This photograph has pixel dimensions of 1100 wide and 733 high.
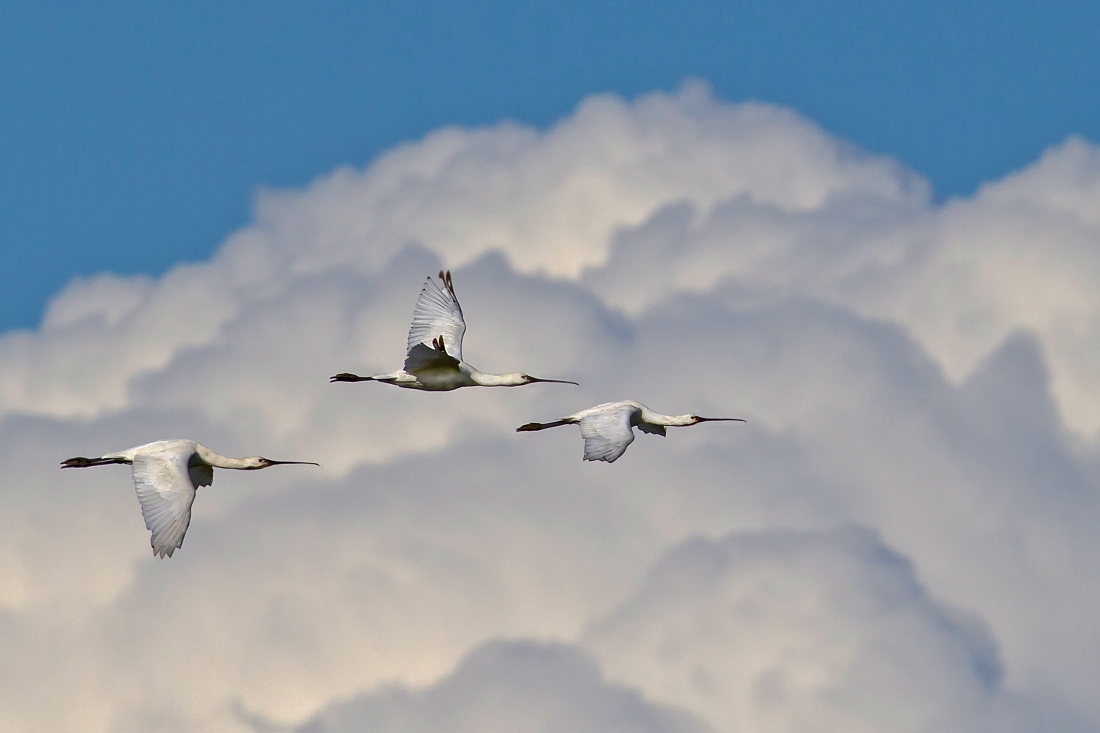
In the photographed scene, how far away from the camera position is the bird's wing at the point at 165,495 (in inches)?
Result: 1262

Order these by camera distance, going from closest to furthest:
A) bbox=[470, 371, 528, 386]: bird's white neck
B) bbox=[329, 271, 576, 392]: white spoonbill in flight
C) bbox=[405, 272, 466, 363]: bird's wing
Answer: bbox=[329, 271, 576, 392]: white spoonbill in flight
bbox=[470, 371, 528, 386]: bird's white neck
bbox=[405, 272, 466, 363]: bird's wing

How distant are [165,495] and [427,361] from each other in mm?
8524

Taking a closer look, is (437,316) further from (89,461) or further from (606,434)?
(89,461)

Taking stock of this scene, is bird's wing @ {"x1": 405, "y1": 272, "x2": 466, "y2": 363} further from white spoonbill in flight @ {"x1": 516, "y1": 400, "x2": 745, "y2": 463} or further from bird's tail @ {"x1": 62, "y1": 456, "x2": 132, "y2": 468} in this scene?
bird's tail @ {"x1": 62, "y1": 456, "x2": 132, "y2": 468}

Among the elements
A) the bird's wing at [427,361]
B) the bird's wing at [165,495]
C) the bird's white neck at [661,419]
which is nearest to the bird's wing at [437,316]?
the bird's wing at [427,361]

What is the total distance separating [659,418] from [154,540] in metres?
15.0

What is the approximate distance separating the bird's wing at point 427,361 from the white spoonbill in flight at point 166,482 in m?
5.09

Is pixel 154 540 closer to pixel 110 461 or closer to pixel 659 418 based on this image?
pixel 110 461

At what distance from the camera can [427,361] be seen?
1578 inches

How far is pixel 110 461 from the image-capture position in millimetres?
34875

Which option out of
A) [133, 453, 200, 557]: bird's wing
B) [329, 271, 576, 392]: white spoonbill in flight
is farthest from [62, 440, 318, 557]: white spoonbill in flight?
[329, 271, 576, 392]: white spoonbill in flight

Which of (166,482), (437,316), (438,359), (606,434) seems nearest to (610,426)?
(606,434)

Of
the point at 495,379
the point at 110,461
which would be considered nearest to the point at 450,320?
A: the point at 495,379

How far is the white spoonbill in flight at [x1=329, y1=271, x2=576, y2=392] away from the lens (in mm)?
40906
